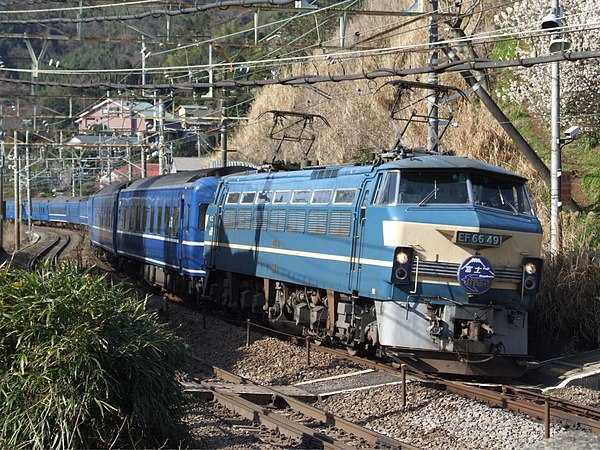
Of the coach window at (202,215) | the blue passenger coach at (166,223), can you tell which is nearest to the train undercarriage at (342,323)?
the blue passenger coach at (166,223)

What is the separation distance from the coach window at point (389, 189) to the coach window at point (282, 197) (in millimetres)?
3561

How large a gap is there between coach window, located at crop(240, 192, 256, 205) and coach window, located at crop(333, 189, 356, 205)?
13.0 ft

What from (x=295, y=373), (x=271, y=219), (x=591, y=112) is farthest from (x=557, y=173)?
(x=591, y=112)

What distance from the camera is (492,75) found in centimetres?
3366

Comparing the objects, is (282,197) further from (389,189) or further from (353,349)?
(389,189)

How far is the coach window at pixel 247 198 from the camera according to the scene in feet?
61.2

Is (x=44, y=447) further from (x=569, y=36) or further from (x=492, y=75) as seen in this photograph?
(x=492, y=75)

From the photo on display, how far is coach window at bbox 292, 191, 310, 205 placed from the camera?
16.0 meters

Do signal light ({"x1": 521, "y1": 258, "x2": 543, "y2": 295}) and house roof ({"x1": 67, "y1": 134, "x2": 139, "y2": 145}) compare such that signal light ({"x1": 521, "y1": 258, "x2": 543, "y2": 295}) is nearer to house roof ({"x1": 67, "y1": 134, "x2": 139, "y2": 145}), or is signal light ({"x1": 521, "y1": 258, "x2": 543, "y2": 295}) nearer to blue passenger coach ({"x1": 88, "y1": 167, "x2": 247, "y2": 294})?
blue passenger coach ({"x1": 88, "y1": 167, "x2": 247, "y2": 294})

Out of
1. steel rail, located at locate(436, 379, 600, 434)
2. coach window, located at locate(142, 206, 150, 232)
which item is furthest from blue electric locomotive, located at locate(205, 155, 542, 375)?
coach window, located at locate(142, 206, 150, 232)

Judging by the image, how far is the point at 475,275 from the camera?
42.0 feet

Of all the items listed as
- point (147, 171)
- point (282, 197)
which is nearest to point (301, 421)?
point (282, 197)

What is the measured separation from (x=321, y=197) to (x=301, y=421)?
16.4 ft

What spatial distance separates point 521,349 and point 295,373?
3.59 metres
